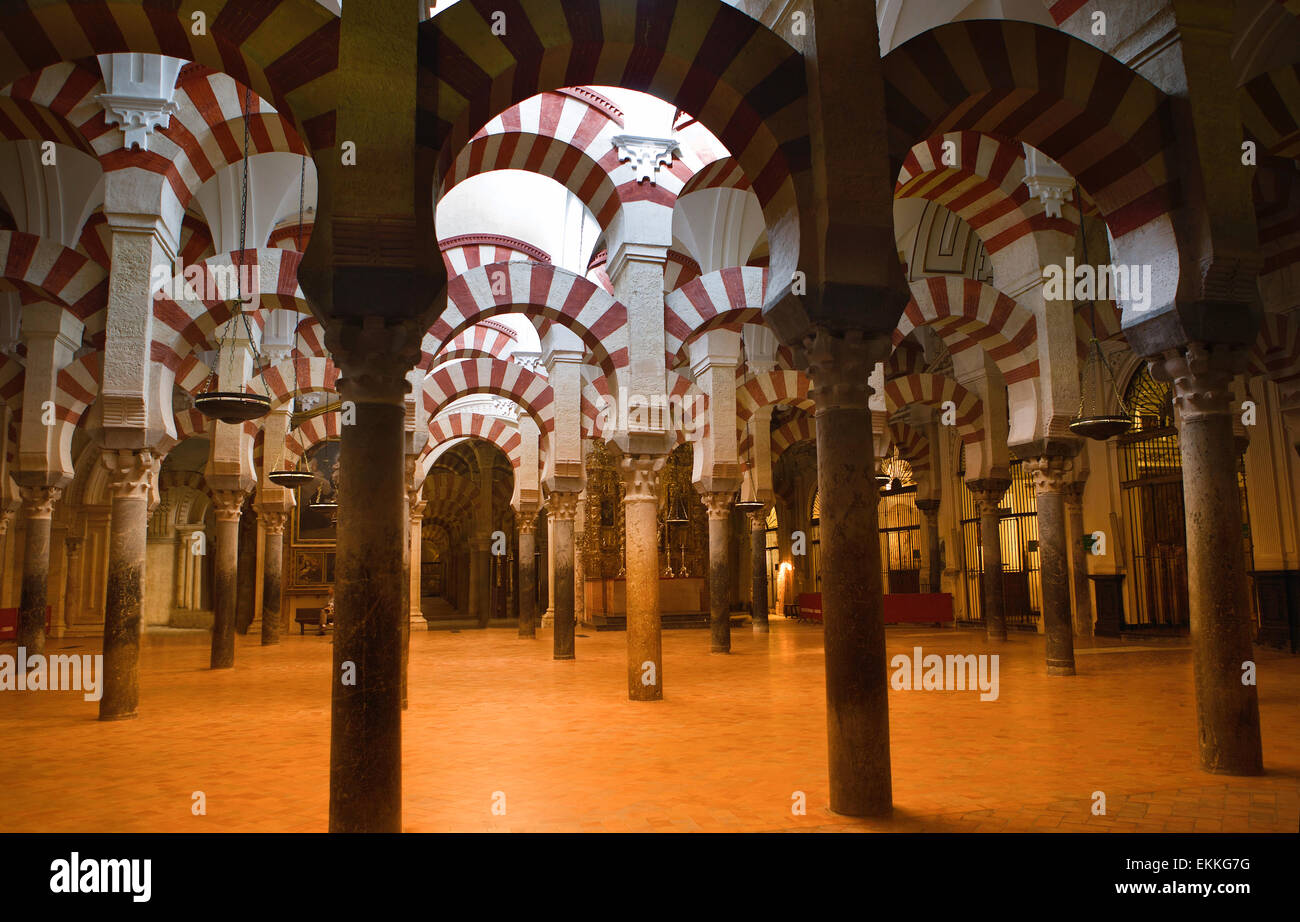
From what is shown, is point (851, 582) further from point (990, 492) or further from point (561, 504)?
point (990, 492)

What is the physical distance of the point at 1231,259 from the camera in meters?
4.66

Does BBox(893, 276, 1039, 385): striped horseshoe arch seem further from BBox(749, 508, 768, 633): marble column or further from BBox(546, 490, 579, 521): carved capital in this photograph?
BBox(749, 508, 768, 633): marble column

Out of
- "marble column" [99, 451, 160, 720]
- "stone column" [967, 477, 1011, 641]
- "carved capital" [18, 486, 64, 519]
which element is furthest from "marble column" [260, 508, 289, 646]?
"stone column" [967, 477, 1011, 641]

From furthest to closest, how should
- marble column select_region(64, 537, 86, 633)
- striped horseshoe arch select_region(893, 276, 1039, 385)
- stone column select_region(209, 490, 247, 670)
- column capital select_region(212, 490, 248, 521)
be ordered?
marble column select_region(64, 537, 86, 633), column capital select_region(212, 490, 248, 521), stone column select_region(209, 490, 247, 670), striped horseshoe arch select_region(893, 276, 1039, 385)

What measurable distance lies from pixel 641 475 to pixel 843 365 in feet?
13.5

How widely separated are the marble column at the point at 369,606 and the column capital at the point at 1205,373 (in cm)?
385

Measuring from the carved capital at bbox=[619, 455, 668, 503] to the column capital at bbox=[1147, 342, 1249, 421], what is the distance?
4236 mm

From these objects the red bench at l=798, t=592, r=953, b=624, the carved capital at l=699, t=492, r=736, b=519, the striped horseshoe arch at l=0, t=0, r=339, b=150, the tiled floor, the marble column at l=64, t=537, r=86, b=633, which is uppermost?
the striped horseshoe arch at l=0, t=0, r=339, b=150

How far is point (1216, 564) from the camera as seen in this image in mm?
4684

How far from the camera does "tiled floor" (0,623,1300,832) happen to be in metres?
4.02

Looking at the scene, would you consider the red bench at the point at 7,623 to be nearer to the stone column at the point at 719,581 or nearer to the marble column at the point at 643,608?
the stone column at the point at 719,581

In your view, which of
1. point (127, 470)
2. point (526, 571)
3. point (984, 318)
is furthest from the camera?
point (526, 571)

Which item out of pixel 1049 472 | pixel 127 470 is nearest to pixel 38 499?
pixel 127 470

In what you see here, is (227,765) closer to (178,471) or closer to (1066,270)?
(1066,270)
